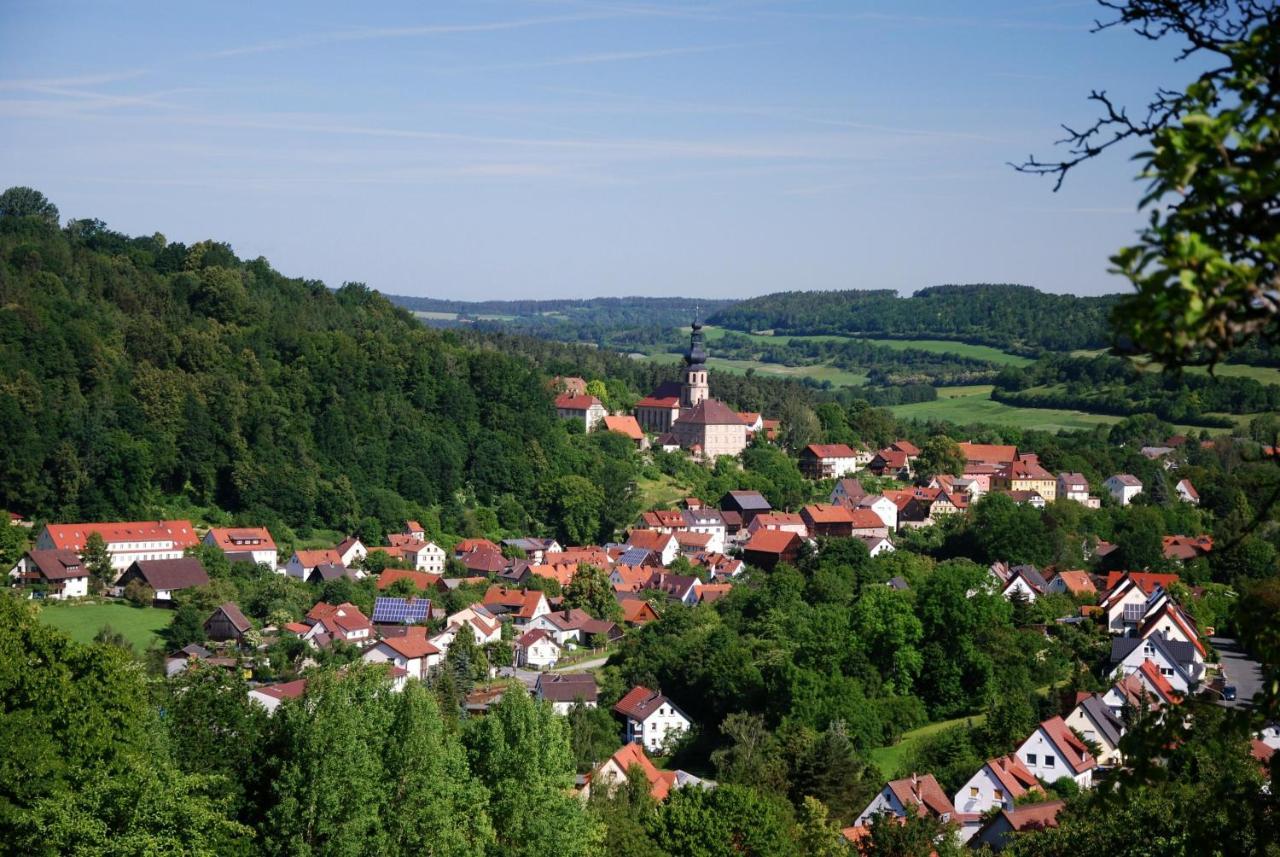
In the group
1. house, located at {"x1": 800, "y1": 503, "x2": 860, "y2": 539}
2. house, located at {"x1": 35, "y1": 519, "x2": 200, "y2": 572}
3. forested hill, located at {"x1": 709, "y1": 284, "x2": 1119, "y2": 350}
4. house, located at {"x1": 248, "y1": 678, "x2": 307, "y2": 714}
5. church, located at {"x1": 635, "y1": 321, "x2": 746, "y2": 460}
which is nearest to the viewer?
house, located at {"x1": 248, "y1": 678, "x2": 307, "y2": 714}

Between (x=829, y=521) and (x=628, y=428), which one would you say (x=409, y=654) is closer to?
(x=829, y=521)

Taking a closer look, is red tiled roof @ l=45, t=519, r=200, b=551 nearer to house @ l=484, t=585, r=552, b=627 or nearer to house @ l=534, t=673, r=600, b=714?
house @ l=484, t=585, r=552, b=627

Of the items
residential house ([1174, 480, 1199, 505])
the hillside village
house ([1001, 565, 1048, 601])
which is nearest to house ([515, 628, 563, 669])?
the hillside village

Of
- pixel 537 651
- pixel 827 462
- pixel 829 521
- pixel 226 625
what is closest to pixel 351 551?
pixel 226 625

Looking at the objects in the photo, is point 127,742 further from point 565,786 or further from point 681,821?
point 681,821

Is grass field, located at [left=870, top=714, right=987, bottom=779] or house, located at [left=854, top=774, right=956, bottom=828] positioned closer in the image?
house, located at [left=854, top=774, right=956, bottom=828]

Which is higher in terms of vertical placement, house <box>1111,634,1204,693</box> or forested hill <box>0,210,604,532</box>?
forested hill <box>0,210,604,532</box>

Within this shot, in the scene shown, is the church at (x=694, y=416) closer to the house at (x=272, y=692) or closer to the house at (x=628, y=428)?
the house at (x=628, y=428)
